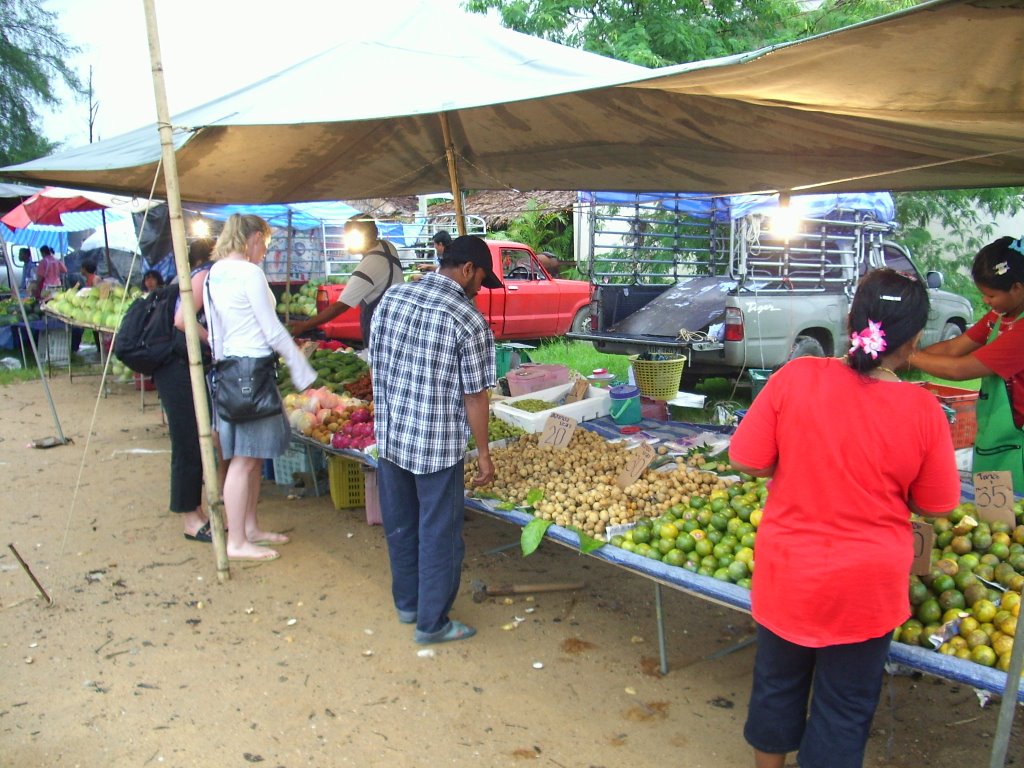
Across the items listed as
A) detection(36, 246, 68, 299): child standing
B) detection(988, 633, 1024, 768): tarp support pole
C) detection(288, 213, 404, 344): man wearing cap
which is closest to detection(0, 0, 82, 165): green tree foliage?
detection(36, 246, 68, 299): child standing

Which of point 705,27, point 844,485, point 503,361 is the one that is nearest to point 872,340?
point 844,485

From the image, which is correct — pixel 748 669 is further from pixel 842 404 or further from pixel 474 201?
pixel 474 201

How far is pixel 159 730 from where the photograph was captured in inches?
125

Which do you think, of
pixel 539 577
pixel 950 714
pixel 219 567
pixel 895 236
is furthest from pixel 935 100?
pixel 895 236

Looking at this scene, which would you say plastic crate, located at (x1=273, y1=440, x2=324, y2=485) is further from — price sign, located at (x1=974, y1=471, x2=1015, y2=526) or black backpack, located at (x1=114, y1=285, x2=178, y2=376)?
price sign, located at (x1=974, y1=471, x2=1015, y2=526)

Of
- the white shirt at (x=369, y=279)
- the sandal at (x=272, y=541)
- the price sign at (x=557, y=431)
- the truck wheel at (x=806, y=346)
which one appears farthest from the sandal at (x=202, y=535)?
the truck wheel at (x=806, y=346)

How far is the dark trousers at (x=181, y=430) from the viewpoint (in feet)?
16.2

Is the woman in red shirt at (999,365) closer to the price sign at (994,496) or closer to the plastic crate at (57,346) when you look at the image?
the price sign at (994,496)

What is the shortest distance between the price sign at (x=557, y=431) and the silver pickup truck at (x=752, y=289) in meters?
3.74

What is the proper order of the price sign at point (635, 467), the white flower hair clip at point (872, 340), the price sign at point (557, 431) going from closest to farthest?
the white flower hair clip at point (872, 340), the price sign at point (635, 467), the price sign at point (557, 431)

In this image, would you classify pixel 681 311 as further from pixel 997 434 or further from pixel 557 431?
pixel 997 434

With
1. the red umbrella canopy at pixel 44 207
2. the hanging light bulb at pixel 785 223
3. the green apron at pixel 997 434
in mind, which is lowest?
the green apron at pixel 997 434

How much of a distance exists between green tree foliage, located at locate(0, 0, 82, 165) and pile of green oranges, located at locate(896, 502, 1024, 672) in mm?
21642

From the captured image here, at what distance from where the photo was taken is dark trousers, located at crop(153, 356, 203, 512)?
195 inches
